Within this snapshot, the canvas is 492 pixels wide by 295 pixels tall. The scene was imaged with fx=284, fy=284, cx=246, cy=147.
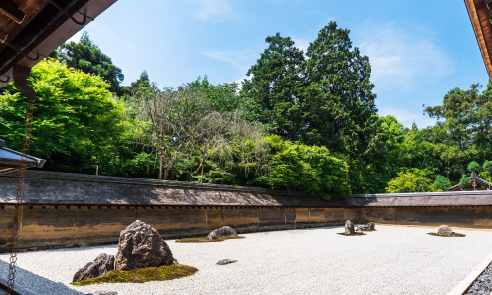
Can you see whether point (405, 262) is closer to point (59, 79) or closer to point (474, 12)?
point (474, 12)

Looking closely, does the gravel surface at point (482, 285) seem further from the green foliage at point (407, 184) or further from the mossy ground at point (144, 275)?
the green foliage at point (407, 184)

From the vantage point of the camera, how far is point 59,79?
11.8m

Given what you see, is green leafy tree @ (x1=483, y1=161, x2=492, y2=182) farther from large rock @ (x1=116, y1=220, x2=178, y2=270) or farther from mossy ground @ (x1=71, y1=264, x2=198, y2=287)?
large rock @ (x1=116, y1=220, x2=178, y2=270)

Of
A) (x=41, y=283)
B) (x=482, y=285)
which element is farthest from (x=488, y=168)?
(x=41, y=283)

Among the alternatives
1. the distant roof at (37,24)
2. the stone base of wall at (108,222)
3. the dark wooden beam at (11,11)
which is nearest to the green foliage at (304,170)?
the stone base of wall at (108,222)

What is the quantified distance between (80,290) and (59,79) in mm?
10073

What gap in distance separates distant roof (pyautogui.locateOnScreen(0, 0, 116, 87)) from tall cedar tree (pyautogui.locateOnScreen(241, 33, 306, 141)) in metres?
23.1

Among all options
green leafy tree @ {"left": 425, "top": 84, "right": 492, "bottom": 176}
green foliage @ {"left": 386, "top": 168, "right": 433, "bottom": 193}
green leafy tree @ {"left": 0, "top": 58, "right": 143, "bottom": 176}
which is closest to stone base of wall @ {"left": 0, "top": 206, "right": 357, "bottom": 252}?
green leafy tree @ {"left": 0, "top": 58, "right": 143, "bottom": 176}

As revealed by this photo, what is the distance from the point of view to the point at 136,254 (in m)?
6.21

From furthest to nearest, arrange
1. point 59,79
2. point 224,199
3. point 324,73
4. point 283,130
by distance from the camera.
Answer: point 324,73 → point 283,130 → point 224,199 → point 59,79

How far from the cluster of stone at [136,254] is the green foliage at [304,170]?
11328mm

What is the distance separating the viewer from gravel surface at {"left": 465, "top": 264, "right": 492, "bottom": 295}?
4902 mm

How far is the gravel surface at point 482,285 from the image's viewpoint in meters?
4.90

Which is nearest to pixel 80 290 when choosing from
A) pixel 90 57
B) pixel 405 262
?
pixel 405 262
